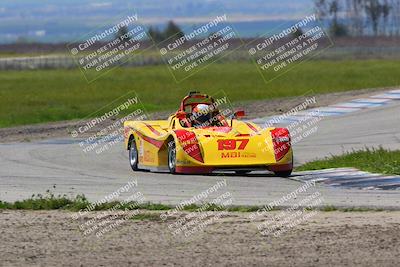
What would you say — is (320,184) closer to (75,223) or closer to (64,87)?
(75,223)

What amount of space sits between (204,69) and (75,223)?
64890mm

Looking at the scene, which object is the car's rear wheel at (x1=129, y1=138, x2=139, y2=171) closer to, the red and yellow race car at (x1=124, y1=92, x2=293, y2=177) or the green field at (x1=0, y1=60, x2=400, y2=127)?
the red and yellow race car at (x1=124, y1=92, x2=293, y2=177)

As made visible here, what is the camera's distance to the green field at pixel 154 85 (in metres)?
42.3

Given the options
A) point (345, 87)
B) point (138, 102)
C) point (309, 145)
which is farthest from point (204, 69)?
point (309, 145)

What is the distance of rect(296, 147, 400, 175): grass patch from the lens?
18875mm

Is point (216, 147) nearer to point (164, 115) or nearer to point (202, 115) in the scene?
point (202, 115)
